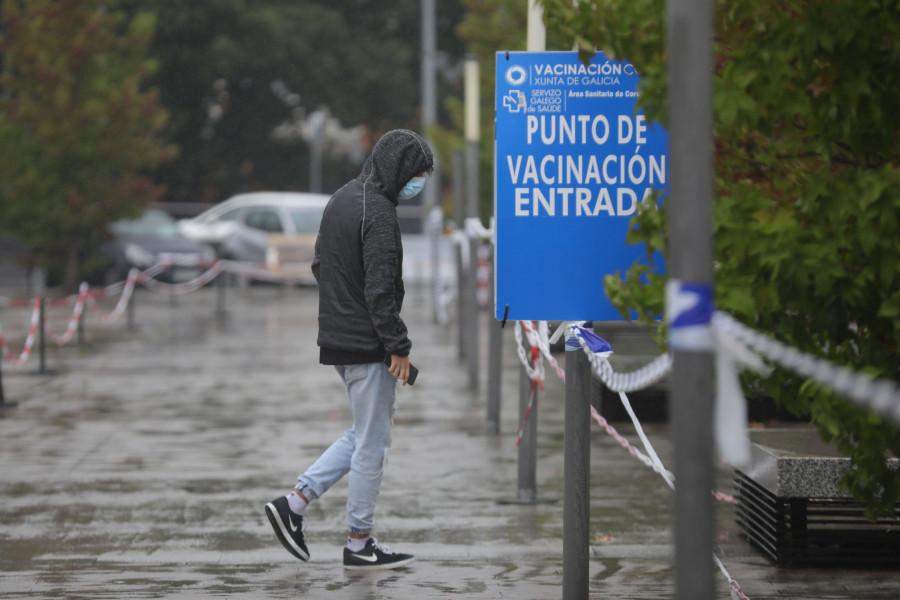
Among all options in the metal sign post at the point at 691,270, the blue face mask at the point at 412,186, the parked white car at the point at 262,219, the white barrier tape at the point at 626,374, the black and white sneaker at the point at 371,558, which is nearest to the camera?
the metal sign post at the point at 691,270

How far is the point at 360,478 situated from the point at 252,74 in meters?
38.1

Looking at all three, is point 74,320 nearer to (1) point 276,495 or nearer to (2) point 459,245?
(2) point 459,245

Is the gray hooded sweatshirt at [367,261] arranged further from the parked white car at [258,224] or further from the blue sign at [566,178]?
the parked white car at [258,224]

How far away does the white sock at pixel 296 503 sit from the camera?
623 cm

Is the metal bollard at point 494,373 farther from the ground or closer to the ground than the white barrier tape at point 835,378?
closer to the ground

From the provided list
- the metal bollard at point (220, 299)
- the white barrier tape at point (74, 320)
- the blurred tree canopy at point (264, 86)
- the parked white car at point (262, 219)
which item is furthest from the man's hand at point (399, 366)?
the blurred tree canopy at point (264, 86)

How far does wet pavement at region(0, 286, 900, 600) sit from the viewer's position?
5938 millimetres

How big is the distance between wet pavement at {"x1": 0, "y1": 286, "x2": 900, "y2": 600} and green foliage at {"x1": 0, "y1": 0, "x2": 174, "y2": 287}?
13.0m

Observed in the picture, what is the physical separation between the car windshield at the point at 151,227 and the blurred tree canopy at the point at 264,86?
1073 centimetres

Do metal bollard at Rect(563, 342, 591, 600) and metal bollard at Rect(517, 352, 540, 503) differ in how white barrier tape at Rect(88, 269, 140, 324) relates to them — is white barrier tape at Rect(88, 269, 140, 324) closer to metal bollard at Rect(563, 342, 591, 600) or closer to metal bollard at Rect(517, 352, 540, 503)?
metal bollard at Rect(517, 352, 540, 503)

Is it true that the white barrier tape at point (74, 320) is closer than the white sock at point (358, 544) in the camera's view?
No

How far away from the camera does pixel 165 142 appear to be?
42781 mm

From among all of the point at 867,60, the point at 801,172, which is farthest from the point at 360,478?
the point at 867,60

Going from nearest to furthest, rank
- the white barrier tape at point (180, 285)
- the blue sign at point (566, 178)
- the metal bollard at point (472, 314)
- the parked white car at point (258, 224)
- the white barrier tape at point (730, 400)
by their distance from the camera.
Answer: the white barrier tape at point (730, 400), the blue sign at point (566, 178), the metal bollard at point (472, 314), the white barrier tape at point (180, 285), the parked white car at point (258, 224)
